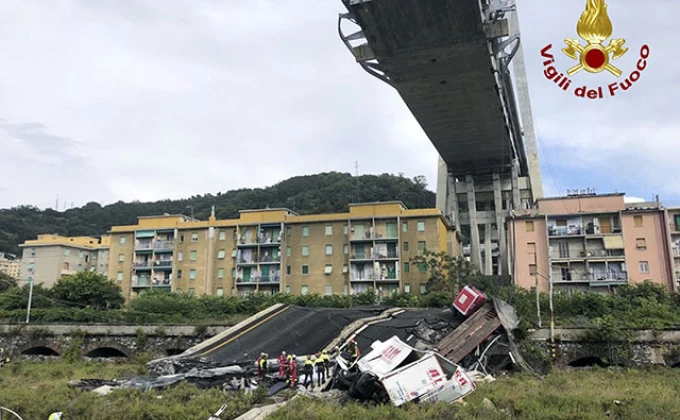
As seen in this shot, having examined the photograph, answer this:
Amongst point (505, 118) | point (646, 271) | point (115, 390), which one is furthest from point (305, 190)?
point (115, 390)

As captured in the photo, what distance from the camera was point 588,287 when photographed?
42750 mm

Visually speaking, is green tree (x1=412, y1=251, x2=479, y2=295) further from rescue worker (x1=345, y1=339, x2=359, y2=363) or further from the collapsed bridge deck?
rescue worker (x1=345, y1=339, x2=359, y2=363)

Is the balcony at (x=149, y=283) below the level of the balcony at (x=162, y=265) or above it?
below

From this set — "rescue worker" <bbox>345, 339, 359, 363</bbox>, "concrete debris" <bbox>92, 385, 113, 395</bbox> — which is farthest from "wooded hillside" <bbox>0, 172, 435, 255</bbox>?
"concrete debris" <bbox>92, 385, 113, 395</bbox>

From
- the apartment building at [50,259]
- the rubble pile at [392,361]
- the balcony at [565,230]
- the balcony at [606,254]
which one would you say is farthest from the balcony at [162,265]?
the balcony at [606,254]

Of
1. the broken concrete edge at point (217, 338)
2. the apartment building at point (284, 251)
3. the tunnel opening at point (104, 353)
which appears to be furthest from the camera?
the apartment building at point (284, 251)

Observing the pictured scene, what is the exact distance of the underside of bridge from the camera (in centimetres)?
2686

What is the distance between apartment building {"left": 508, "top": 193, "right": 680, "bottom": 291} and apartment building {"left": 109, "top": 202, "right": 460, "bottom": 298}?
24.7 ft

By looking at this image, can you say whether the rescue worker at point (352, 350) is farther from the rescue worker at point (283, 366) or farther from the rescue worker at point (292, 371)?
the rescue worker at point (283, 366)

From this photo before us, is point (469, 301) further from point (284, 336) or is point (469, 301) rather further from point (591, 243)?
point (591, 243)

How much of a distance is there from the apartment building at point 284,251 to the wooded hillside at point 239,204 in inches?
595

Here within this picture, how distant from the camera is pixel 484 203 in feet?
212

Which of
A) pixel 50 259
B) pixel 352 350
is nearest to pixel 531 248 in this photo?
pixel 352 350

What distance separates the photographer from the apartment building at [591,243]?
4194 centimetres
